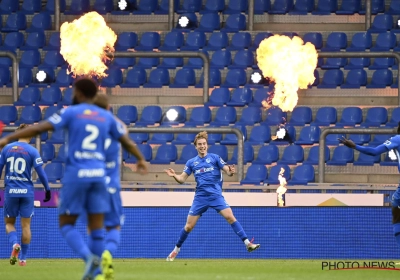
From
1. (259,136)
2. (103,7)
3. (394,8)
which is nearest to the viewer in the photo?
(259,136)

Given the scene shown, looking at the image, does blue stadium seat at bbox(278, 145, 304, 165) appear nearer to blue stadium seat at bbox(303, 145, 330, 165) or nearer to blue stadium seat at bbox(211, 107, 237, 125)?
blue stadium seat at bbox(303, 145, 330, 165)

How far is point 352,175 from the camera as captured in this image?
23.2 meters

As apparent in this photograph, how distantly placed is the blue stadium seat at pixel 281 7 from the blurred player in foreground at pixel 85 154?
1705 centimetres

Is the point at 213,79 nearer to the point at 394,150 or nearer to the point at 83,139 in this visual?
the point at 394,150

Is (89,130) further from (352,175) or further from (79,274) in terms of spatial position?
(352,175)

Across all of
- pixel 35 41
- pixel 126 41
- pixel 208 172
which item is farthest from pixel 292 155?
pixel 35 41

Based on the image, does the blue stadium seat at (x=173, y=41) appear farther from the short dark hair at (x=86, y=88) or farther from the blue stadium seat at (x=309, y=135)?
the short dark hair at (x=86, y=88)

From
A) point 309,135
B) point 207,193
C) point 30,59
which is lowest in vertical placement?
point 207,193

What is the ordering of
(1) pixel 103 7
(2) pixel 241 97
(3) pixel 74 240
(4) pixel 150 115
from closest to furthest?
(3) pixel 74 240, (4) pixel 150 115, (2) pixel 241 97, (1) pixel 103 7

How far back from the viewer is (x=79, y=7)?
27.9m

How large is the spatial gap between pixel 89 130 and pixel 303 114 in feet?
48.7

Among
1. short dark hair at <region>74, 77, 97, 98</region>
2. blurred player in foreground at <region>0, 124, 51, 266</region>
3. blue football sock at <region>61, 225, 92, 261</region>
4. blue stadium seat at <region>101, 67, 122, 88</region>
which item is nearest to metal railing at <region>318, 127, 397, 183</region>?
blurred player in foreground at <region>0, 124, 51, 266</region>

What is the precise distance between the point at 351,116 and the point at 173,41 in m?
5.25

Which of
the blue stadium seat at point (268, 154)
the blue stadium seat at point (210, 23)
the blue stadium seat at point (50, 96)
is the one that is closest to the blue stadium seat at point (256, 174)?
the blue stadium seat at point (268, 154)
